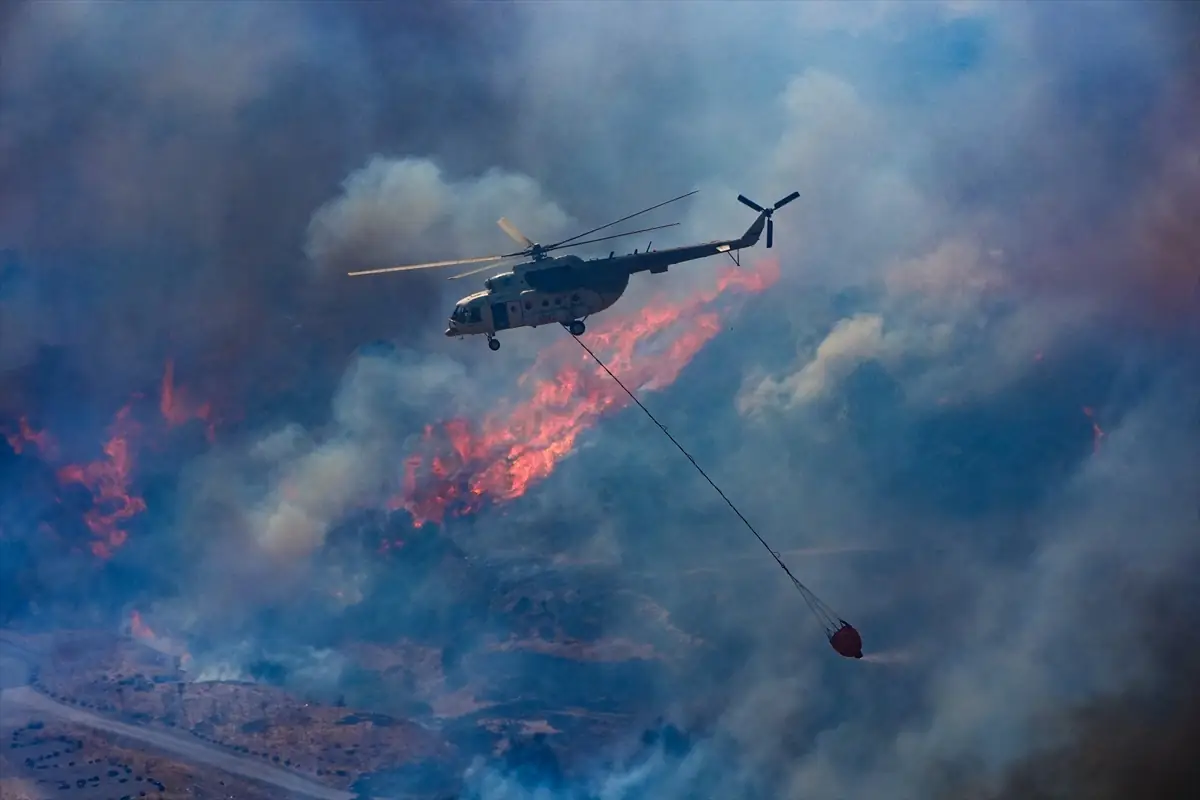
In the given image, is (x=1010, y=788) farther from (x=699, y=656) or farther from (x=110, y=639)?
(x=110, y=639)

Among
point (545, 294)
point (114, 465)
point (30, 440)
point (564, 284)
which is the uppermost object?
point (30, 440)

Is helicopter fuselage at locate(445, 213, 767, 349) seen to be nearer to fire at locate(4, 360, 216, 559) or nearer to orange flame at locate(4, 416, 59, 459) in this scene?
fire at locate(4, 360, 216, 559)

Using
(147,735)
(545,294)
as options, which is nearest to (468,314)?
(545,294)

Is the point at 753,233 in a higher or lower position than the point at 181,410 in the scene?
lower

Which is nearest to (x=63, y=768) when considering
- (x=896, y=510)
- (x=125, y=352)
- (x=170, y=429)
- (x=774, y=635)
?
(x=170, y=429)

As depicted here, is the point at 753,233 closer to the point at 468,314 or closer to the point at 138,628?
the point at 468,314

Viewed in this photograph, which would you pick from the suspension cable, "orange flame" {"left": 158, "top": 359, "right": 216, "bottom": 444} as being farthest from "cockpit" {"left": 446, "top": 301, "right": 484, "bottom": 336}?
"orange flame" {"left": 158, "top": 359, "right": 216, "bottom": 444}

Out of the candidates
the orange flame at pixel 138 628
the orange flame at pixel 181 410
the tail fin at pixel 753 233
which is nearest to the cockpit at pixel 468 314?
the tail fin at pixel 753 233

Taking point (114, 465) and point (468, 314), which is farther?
point (114, 465)

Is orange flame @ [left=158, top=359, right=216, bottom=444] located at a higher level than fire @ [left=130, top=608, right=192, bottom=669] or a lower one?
higher
